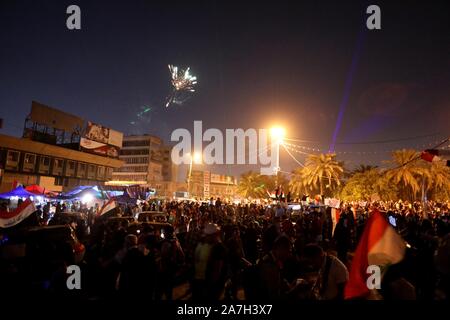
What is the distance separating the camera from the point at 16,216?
9180 millimetres

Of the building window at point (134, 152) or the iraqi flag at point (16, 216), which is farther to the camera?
the building window at point (134, 152)

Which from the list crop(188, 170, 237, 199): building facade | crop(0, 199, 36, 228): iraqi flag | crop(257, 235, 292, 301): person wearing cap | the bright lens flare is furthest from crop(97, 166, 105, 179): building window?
crop(257, 235, 292, 301): person wearing cap

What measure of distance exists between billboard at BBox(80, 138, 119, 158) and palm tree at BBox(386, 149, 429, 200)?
173 ft

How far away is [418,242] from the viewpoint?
7.81 m

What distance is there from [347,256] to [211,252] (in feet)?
29.4

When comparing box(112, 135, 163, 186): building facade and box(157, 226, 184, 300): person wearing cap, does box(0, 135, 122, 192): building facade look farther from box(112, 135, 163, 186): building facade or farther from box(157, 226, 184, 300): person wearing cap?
box(157, 226, 184, 300): person wearing cap

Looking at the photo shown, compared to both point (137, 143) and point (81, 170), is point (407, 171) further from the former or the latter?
point (137, 143)

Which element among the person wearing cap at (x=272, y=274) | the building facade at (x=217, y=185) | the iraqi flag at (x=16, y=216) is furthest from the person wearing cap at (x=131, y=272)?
the building facade at (x=217, y=185)

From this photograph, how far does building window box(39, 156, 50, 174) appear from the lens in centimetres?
5439

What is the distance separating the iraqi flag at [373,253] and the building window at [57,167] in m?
61.5

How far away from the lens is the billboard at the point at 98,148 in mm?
62116

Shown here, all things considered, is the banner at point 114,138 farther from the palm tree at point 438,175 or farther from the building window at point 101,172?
the palm tree at point 438,175

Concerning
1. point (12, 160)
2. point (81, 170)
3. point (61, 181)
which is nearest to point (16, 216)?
point (12, 160)

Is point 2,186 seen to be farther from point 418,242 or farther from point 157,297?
point 418,242
